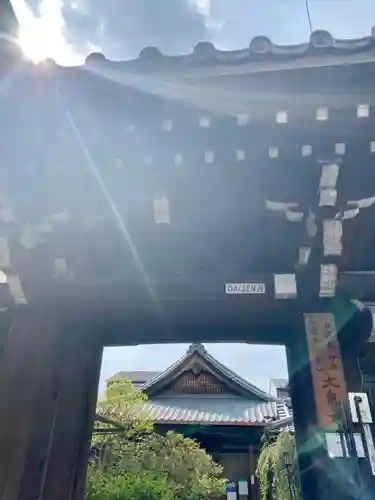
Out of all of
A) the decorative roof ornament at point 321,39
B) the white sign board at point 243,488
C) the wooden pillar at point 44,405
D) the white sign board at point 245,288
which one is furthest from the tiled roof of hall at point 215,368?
the decorative roof ornament at point 321,39

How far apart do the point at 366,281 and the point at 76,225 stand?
7.00ft

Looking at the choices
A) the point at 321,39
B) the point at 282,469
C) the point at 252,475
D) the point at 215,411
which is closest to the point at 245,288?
the point at 321,39

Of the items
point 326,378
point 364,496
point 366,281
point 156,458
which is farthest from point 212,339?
point 156,458

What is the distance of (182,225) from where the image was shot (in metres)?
3.35

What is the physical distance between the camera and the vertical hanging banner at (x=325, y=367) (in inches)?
119

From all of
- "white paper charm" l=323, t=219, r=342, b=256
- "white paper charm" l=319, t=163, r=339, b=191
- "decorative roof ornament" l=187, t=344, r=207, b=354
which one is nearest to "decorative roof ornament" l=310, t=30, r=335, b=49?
"white paper charm" l=319, t=163, r=339, b=191

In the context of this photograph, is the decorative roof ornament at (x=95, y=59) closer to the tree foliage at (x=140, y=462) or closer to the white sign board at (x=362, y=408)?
the white sign board at (x=362, y=408)

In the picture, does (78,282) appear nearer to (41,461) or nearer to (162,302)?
(162,302)

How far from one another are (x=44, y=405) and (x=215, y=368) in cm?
1551

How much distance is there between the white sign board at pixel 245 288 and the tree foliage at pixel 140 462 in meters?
4.86

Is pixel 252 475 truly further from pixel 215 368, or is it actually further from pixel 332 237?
pixel 332 237

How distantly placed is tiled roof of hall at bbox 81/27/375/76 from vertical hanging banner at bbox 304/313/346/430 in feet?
5.75

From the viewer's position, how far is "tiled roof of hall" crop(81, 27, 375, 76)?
2730 mm

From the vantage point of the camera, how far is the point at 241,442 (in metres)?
13.8
